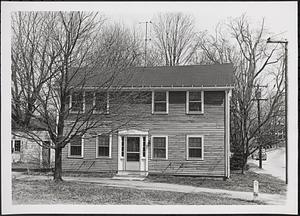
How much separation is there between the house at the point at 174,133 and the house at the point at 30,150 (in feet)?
1.56

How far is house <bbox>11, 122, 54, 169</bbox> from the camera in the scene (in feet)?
39.7

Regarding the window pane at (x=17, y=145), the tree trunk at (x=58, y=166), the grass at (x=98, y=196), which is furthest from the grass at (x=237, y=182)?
the window pane at (x=17, y=145)

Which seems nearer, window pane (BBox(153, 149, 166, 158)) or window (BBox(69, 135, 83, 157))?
window (BBox(69, 135, 83, 157))

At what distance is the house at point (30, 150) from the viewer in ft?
39.7

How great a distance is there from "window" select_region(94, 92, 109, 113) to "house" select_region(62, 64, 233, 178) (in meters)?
0.57

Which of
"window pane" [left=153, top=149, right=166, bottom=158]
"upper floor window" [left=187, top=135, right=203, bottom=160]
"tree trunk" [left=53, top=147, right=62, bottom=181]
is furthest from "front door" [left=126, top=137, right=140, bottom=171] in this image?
"tree trunk" [left=53, top=147, right=62, bottom=181]

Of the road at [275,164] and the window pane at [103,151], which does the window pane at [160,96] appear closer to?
the window pane at [103,151]

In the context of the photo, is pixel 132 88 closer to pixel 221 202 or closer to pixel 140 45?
pixel 140 45

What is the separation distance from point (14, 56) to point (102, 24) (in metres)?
2.17

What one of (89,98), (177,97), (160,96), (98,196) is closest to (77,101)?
(89,98)

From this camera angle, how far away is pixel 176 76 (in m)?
13.8

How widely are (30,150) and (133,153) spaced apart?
110 inches

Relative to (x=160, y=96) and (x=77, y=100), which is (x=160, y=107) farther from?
(x=77, y=100)

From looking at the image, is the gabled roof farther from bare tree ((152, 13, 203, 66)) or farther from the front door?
the front door
